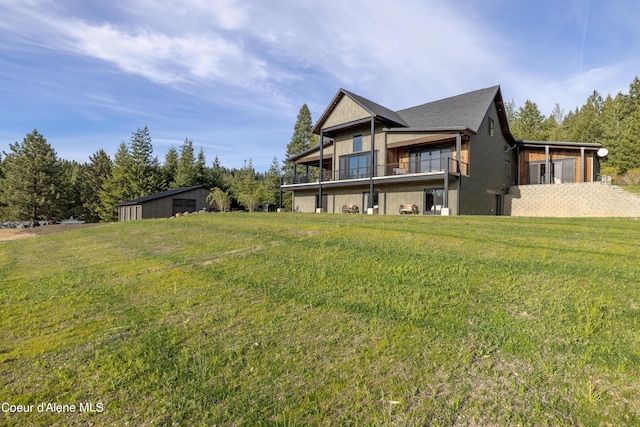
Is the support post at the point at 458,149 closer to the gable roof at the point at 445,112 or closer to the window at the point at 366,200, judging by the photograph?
the gable roof at the point at 445,112

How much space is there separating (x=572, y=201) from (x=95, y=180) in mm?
65283

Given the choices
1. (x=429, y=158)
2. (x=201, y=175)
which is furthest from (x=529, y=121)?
(x=201, y=175)

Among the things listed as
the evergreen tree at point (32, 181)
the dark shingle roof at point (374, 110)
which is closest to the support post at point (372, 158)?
A: the dark shingle roof at point (374, 110)

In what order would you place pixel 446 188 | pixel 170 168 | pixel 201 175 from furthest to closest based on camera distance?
pixel 170 168, pixel 201 175, pixel 446 188

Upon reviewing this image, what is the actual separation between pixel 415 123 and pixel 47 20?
2028 cm

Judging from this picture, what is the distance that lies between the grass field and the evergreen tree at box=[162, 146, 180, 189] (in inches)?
1822

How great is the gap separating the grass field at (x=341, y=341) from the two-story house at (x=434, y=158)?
12931 mm

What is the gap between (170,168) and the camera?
53.1 m

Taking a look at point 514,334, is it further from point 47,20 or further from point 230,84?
point 230,84

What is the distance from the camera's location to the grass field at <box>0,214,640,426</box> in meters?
2.74

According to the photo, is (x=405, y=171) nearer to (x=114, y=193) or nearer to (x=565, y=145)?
(x=565, y=145)

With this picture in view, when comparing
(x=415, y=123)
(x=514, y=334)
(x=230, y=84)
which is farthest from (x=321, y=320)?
(x=415, y=123)

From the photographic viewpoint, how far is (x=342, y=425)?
8.38 ft

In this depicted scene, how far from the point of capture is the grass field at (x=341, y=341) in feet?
9.00
